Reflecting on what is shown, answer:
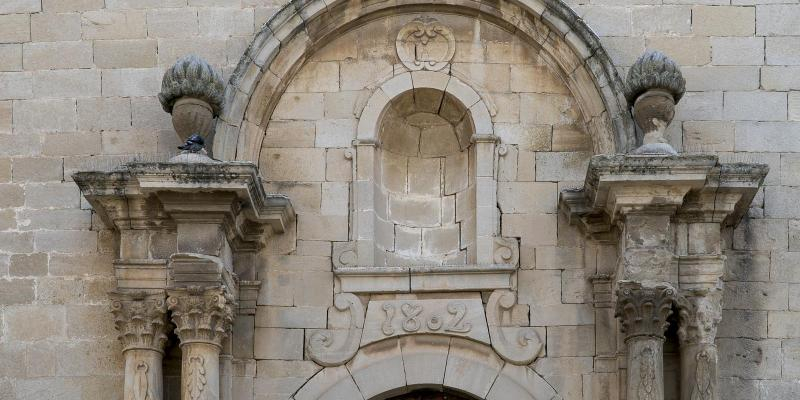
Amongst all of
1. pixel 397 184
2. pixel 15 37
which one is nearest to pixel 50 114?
pixel 15 37

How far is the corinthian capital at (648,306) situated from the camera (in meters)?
13.8

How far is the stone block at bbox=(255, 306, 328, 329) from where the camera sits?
1470cm

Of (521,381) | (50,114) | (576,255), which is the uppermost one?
(50,114)

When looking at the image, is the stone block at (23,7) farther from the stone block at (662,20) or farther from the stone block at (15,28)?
the stone block at (662,20)

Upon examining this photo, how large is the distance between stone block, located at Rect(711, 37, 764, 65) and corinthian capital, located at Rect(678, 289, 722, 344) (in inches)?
83.8

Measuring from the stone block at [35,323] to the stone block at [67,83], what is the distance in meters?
1.80

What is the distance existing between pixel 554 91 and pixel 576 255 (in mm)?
1407

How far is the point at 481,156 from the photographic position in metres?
15.0

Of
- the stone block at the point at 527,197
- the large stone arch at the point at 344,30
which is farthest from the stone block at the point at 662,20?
the stone block at the point at 527,197

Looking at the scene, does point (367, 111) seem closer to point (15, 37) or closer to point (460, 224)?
point (460, 224)

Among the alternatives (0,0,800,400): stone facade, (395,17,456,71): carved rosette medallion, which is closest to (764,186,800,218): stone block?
(0,0,800,400): stone facade

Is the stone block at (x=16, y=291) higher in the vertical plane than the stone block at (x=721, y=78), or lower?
lower

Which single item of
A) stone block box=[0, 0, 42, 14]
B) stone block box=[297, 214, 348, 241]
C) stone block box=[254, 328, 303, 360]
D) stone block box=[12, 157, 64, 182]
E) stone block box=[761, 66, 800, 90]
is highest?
stone block box=[0, 0, 42, 14]

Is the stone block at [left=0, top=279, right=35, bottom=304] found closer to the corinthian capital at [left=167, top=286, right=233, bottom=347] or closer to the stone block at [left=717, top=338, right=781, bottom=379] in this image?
the corinthian capital at [left=167, top=286, right=233, bottom=347]
